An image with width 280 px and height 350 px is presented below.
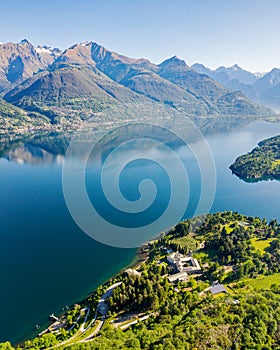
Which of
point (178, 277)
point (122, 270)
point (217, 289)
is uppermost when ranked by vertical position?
point (178, 277)

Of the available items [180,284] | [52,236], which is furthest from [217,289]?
[52,236]

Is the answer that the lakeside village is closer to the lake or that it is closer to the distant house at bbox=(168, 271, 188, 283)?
the distant house at bbox=(168, 271, 188, 283)

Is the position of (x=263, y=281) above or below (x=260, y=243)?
below

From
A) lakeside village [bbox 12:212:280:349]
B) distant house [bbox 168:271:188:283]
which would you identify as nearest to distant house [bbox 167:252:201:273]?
lakeside village [bbox 12:212:280:349]

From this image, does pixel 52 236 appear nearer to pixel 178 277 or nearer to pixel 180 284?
pixel 178 277

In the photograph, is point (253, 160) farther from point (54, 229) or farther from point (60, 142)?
point (60, 142)

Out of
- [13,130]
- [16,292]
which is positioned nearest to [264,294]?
[16,292]

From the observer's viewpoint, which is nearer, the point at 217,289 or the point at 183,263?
the point at 217,289
